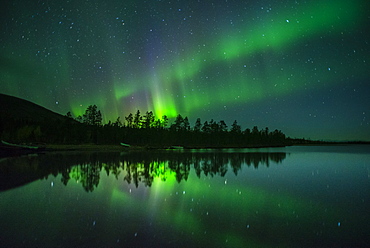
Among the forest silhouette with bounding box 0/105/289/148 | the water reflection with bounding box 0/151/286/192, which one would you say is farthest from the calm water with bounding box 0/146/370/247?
the forest silhouette with bounding box 0/105/289/148

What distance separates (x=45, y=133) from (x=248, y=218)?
91607 mm

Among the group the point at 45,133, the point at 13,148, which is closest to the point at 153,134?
the point at 45,133

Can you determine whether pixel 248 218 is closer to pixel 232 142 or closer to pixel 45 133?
pixel 45 133

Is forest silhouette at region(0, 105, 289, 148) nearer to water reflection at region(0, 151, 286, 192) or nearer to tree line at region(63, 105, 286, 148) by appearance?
tree line at region(63, 105, 286, 148)

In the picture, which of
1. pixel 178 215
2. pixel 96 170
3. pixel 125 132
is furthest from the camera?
pixel 125 132

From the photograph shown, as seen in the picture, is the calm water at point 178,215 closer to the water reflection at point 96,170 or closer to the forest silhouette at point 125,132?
the water reflection at point 96,170

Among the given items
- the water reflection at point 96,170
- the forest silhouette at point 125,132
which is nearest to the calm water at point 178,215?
the water reflection at point 96,170

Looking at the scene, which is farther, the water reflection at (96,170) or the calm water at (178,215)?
the water reflection at (96,170)

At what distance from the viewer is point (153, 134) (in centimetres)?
11444

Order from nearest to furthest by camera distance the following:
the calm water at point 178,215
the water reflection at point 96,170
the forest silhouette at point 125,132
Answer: the calm water at point 178,215
the water reflection at point 96,170
the forest silhouette at point 125,132

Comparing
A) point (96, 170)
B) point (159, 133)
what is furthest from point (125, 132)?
point (96, 170)

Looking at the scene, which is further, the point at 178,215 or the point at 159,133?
the point at 159,133

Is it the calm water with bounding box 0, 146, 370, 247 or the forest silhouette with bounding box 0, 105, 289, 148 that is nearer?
the calm water with bounding box 0, 146, 370, 247

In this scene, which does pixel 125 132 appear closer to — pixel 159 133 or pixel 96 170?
pixel 159 133
